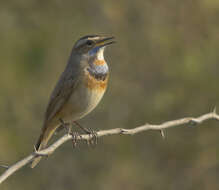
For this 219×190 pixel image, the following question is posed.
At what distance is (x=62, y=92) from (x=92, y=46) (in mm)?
695

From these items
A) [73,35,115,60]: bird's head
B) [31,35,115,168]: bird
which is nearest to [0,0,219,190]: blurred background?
[31,35,115,168]: bird

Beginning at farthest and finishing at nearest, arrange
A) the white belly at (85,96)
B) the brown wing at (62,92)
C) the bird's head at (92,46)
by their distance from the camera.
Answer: the bird's head at (92,46)
the brown wing at (62,92)
the white belly at (85,96)

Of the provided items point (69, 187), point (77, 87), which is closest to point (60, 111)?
point (77, 87)

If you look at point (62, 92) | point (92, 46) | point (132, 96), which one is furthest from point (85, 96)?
point (132, 96)

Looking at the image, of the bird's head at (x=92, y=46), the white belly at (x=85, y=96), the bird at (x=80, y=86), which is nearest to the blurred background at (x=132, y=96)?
the bird at (x=80, y=86)

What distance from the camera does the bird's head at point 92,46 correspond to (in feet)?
23.4

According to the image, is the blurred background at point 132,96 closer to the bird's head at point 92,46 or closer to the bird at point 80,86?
the bird at point 80,86

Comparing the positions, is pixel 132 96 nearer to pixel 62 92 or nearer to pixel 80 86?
pixel 62 92

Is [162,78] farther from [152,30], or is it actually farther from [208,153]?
[208,153]

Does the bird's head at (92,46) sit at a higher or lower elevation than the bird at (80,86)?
higher

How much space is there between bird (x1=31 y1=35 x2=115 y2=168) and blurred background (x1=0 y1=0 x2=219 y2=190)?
94.5 inches

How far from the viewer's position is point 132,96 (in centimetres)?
973

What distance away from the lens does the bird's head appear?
713cm

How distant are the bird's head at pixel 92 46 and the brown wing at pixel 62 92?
0.33m
